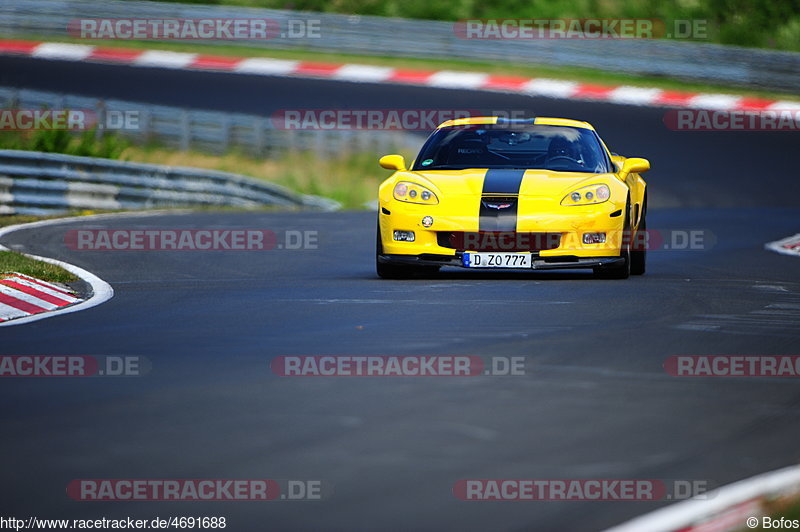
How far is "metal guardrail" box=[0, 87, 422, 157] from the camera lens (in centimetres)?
2672

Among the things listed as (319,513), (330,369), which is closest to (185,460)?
(319,513)

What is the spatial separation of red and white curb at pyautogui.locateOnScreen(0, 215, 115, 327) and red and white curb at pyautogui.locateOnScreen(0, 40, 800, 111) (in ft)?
65.0

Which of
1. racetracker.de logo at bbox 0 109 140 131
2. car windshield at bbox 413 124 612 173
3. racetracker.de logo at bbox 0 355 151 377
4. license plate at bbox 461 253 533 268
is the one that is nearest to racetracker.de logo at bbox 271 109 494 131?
racetracker.de logo at bbox 0 109 140 131

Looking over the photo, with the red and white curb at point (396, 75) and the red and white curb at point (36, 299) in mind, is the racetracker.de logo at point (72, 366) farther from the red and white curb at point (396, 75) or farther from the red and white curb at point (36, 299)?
the red and white curb at point (396, 75)

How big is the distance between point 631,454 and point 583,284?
19.7 feet

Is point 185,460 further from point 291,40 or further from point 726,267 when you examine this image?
point 291,40

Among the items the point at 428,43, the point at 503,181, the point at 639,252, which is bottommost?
the point at 639,252

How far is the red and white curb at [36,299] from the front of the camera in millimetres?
9670

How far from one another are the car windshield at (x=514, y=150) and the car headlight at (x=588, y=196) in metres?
0.56

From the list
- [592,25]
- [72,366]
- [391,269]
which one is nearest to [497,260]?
[391,269]

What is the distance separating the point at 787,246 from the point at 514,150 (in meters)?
4.87

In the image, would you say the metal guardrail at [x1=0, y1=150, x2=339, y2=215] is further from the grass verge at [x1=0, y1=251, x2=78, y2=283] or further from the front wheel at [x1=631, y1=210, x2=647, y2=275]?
the front wheel at [x1=631, y1=210, x2=647, y2=275]

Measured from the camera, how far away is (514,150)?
12.7 m

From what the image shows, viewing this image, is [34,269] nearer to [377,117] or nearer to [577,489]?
[577,489]
